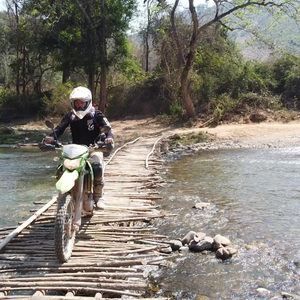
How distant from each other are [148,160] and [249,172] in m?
2.57

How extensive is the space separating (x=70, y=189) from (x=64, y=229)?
0.44 metres

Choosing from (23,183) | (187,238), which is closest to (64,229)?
(187,238)

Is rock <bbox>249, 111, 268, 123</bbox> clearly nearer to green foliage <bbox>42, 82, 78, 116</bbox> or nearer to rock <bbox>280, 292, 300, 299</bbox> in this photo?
green foliage <bbox>42, 82, 78, 116</bbox>

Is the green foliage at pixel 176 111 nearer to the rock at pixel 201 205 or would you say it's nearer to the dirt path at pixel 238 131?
the dirt path at pixel 238 131

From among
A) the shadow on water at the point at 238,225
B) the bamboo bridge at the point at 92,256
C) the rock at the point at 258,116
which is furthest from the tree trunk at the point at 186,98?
the bamboo bridge at the point at 92,256

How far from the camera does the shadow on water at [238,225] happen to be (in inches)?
141

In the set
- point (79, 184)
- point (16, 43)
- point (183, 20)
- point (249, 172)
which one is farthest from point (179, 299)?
point (16, 43)

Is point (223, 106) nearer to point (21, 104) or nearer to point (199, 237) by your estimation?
point (199, 237)

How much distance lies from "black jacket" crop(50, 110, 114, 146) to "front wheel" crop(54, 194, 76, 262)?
1.01m

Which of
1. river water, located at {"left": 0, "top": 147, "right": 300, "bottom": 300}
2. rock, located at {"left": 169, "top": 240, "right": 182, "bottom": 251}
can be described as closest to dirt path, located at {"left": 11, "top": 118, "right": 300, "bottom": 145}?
river water, located at {"left": 0, "top": 147, "right": 300, "bottom": 300}

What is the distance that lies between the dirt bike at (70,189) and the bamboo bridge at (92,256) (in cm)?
25

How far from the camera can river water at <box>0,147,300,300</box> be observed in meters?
3.63

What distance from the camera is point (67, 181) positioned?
3.66 meters

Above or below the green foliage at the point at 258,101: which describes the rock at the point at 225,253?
below
